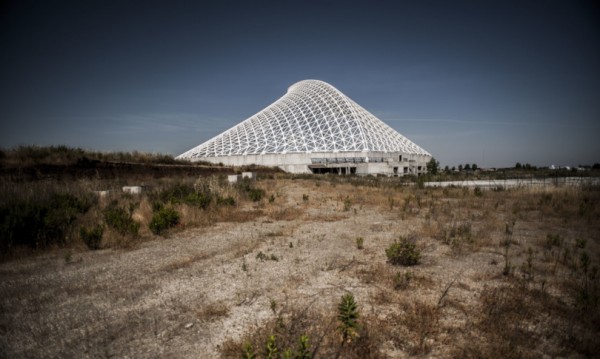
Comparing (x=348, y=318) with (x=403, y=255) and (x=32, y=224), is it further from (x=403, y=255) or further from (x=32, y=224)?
(x=32, y=224)

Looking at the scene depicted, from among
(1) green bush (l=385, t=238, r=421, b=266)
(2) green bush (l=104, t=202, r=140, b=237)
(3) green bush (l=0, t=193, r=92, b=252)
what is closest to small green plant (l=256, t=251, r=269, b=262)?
(1) green bush (l=385, t=238, r=421, b=266)

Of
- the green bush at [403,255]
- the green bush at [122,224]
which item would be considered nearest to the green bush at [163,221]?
the green bush at [122,224]

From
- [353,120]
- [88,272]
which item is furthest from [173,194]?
[353,120]

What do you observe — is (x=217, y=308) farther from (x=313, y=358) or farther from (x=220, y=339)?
(x=313, y=358)

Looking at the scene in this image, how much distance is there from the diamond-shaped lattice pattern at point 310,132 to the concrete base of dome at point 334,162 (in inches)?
27.8

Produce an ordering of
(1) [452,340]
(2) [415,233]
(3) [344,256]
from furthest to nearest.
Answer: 1. (2) [415,233]
2. (3) [344,256]
3. (1) [452,340]

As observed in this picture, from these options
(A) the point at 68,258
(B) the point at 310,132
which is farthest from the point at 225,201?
(B) the point at 310,132

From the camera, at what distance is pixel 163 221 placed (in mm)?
7359

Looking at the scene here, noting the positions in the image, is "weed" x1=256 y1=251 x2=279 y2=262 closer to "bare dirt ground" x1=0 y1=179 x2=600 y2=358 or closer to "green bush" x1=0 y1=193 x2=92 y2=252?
"bare dirt ground" x1=0 y1=179 x2=600 y2=358

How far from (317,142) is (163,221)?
28.5 metres

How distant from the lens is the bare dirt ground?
2.92 m

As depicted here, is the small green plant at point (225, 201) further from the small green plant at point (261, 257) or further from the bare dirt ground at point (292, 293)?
the small green plant at point (261, 257)

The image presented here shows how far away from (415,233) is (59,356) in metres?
7.09

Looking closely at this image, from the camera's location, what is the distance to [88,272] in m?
4.79
